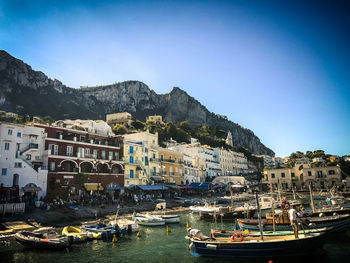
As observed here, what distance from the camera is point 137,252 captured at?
744 inches

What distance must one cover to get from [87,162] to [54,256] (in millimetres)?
27096

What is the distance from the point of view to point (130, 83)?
170 metres

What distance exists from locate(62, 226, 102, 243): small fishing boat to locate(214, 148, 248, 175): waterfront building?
74739 millimetres

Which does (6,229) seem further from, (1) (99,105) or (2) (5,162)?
(1) (99,105)

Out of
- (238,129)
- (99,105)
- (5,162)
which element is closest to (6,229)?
(5,162)

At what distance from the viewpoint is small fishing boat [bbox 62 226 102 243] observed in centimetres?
2156

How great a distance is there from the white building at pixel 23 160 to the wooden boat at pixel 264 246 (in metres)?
28.5

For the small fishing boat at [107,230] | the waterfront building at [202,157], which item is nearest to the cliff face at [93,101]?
the waterfront building at [202,157]

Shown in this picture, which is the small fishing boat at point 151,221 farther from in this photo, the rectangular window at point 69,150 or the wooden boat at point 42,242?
the rectangular window at point 69,150

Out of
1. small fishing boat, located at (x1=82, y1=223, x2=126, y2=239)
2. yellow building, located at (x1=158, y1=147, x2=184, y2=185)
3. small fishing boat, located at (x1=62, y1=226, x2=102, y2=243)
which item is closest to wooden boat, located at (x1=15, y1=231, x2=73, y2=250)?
small fishing boat, located at (x1=62, y1=226, x2=102, y2=243)

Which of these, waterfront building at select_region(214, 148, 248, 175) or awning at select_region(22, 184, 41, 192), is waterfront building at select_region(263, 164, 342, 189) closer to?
waterfront building at select_region(214, 148, 248, 175)

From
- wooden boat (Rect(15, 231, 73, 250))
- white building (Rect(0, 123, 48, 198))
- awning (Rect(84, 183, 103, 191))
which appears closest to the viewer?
wooden boat (Rect(15, 231, 73, 250))

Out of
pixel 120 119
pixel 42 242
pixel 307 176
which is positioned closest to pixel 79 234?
pixel 42 242

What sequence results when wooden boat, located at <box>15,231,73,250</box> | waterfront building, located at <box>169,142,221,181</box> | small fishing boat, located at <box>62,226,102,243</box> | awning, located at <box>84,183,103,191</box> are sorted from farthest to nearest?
1. waterfront building, located at <box>169,142,221,181</box>
2. awning, located at <box>84,183,103,191</box>
3. small fishing boat, located at <box>62,226,102,243</box>
4. wooden boat, located at <box>15,231,73,250</box>
